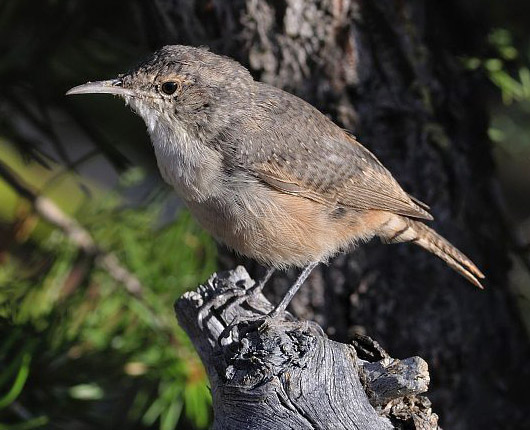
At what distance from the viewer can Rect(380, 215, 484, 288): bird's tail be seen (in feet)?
15.1

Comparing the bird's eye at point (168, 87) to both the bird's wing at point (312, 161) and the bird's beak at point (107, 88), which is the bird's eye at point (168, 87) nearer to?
the bird's beak at point (107, 88)

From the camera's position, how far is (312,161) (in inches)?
173

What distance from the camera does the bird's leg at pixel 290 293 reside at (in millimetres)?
4036

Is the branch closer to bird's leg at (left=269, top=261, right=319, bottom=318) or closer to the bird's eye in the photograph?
bird's leg at (left=269, top=261, right=319, bottom=318)

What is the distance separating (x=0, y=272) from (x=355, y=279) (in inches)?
78.2

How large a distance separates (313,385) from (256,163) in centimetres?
132

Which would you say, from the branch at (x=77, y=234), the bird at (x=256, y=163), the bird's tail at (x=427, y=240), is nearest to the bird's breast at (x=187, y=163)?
the bird at (x=256, y=163)

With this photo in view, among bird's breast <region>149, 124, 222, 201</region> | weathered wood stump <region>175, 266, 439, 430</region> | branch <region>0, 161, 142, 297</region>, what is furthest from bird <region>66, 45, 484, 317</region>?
branch <region>0, 161, 142, 297</region>

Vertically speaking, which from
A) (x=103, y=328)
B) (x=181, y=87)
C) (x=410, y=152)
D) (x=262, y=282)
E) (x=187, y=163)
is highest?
(x=181, y=87)

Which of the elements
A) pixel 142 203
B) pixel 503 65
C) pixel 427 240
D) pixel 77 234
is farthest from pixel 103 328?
pixel 503 65

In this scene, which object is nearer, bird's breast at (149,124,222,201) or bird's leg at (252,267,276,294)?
bird's breast at (149,124,222,201)

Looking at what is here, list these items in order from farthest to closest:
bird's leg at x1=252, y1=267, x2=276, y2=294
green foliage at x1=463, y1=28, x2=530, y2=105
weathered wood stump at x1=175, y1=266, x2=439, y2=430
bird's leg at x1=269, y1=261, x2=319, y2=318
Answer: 1. green foliage at x1=463, y1=28, x2=530, y2=105
2. bird's leg at x1=252, y1=267, x2=276, y2=294
3. bird's leg at x1=269, y1=261, x2=319, y2=318
4. weathered wood stump at x1=175, y1=266, x2=439, y2=430

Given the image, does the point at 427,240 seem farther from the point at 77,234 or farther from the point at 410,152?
the point at 77,234

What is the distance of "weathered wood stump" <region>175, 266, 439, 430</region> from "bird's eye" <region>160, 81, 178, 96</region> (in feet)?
4.24
